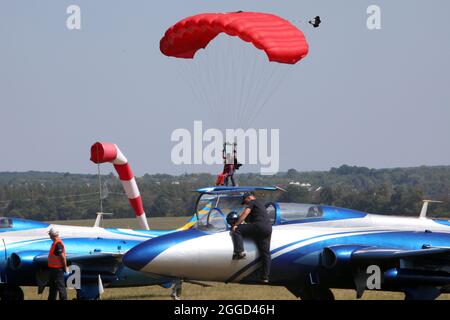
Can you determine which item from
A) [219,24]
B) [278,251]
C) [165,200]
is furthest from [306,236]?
[165,200]

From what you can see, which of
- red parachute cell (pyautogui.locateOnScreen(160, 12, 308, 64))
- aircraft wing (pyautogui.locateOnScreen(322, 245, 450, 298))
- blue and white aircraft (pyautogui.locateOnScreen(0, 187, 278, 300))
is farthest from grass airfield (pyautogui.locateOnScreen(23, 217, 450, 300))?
red parachute cell (pyautogui.locateOnScreen(160, 12, 308, 64))

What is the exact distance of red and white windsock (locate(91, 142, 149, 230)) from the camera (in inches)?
1318

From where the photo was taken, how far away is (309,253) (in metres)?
18.4

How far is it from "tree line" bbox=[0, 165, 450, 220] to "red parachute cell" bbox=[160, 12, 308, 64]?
38.1 m

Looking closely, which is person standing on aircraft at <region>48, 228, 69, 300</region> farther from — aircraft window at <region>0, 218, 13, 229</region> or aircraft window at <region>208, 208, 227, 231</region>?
aircraft window at <region>0, 218, 13, 229</region>

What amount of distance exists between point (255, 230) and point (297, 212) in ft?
4.68

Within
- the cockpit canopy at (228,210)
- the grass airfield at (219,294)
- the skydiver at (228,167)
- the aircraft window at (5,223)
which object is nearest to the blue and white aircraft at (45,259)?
the aircraft window at (5,223)

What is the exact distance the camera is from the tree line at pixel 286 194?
82188mm

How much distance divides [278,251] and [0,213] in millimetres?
90475

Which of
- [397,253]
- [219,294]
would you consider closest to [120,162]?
[219,294]

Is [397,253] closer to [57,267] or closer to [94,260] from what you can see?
[57,267]

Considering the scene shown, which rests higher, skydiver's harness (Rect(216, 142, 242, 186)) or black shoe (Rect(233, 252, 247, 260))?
skydiver's harness (Rect(216, 142, 242, 186))

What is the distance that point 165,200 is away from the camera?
105m
